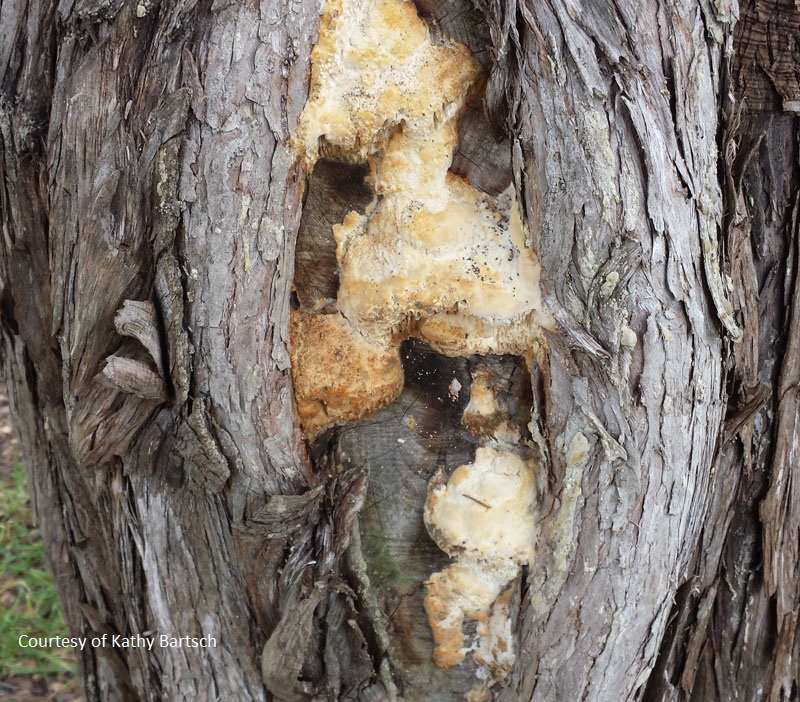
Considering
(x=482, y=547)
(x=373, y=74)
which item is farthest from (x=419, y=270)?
(x=482, y=547)

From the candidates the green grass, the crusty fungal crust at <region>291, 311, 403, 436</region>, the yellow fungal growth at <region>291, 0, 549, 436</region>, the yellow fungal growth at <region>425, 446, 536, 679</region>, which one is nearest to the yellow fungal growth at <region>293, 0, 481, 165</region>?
the yellow fungal growth at <region>291, 0, 549, 436</region>

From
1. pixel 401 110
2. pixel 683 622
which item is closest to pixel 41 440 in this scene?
pixel 401 110

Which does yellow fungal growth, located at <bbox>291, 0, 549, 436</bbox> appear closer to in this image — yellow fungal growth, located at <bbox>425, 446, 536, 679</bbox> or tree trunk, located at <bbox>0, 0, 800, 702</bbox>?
tree trunk, located at <bbox>0, 0, 800, 702</bbox>

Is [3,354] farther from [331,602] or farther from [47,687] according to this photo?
[47,687]

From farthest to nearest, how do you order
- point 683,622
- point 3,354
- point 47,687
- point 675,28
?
1. point 47,687
2. point 3,354
3. point 683,622
4. point 675,28

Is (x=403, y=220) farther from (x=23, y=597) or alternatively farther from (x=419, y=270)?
(x=23, y=597)

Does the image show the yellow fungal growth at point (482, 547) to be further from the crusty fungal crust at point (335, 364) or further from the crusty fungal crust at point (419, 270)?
the crusty fungal crust at point (335, 364)
